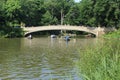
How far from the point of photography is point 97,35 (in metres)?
71.4

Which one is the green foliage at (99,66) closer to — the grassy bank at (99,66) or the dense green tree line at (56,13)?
the grassy bank at (99,66)

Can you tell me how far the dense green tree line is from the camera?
72.1 m

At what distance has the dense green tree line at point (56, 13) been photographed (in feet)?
236

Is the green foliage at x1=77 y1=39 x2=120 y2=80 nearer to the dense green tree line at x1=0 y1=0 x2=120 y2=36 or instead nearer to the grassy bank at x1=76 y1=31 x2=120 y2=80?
the grassy bank at x1=76 y1=31 x2=120 y2=80

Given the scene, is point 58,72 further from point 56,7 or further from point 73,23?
point 56,7

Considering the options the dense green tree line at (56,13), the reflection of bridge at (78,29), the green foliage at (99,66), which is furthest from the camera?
the dense green tree line at (56,13)

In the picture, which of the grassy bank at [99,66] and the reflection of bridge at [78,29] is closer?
the grassy bank at [99,66]

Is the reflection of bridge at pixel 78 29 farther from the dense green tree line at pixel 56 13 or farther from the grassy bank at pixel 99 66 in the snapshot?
the grassy bank at pixel 99 66

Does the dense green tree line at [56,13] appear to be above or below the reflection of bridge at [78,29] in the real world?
above

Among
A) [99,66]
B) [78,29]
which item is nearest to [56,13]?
[78,29]

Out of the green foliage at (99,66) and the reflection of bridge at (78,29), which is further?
the reflection of bridge at (78,29)

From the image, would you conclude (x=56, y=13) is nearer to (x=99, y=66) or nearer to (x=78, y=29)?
(x=78, y=29)

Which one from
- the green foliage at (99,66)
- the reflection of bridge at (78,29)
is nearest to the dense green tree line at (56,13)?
the reflection of bridge at (78,29)

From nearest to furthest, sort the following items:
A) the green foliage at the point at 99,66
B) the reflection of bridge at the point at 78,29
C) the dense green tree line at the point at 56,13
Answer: the green foliage at the point at 99,66 → the reflection of bridge at the point at 78,29 → the dense green tree line at the point at 56,13
